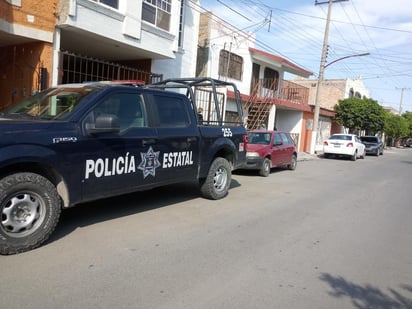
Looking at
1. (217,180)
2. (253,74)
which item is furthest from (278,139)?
(253,74)

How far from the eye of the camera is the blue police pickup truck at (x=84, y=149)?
13.0 ft

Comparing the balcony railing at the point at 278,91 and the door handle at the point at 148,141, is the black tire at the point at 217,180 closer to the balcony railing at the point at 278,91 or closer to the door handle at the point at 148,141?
the door handle at the point at 148,141

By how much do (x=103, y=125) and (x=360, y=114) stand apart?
28301 mm

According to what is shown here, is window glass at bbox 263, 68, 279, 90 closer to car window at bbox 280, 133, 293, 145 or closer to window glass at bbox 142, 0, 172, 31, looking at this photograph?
car window at bbox 280, 133, 293, 145

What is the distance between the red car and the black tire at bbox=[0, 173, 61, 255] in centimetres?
758

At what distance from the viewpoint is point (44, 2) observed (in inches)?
369

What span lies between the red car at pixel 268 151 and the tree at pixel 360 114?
1811 cm

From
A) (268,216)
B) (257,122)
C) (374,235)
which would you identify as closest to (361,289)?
(374,235)

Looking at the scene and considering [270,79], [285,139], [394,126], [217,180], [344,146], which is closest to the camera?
[217,180]

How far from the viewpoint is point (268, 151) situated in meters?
11.5

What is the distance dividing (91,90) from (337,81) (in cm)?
4184

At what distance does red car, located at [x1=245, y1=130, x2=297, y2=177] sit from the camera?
11.2 meters

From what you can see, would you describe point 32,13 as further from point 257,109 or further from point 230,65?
point 257,109

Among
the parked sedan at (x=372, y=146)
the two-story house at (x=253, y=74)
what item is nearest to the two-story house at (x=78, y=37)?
the two-story house at (x=253, y=74)
